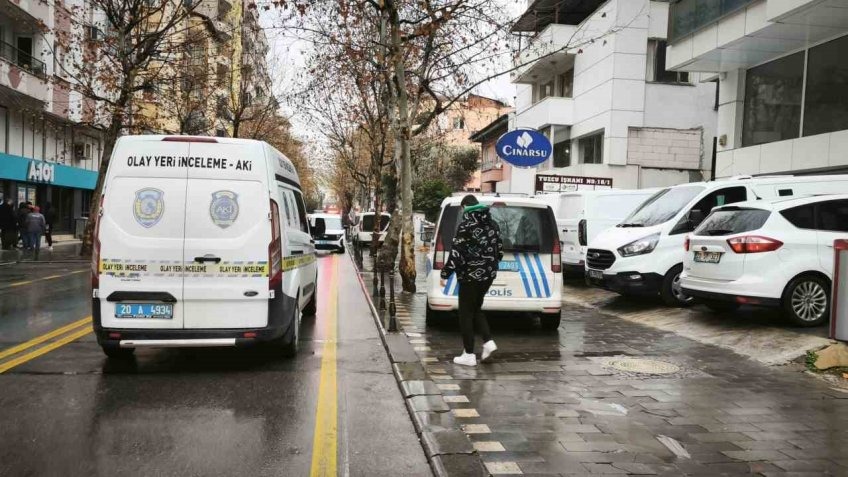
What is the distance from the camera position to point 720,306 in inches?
401

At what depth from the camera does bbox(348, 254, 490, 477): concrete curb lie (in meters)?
4.32

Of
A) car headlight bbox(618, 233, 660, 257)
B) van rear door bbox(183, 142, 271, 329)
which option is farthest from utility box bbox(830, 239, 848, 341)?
van rear door bbox(183, 142, 271, 329)

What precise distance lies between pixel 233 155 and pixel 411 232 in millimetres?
8374

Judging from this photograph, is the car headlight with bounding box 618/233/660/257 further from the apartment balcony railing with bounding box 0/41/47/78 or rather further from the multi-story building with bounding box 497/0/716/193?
the apartment balcony railing with bounding box 0/41/47/78

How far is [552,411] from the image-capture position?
221 inches

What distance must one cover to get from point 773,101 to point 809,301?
9.48 meters

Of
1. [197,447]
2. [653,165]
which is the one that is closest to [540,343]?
[197,447]

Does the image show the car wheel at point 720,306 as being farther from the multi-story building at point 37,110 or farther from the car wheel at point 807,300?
the multi-story building at point 37,110

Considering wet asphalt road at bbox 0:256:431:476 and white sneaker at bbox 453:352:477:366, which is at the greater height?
white sneaker at bbox 453:352:477:366

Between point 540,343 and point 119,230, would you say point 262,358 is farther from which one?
point 540,343

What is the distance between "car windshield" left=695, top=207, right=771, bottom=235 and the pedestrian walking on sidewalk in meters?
3.93

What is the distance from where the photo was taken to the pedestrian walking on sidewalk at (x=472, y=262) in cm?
729

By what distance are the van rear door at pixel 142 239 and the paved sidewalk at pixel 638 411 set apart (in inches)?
111

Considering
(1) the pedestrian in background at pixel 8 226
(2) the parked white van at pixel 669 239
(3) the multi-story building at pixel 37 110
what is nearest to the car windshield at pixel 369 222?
(3) the multi-story building at pixel 37 110
